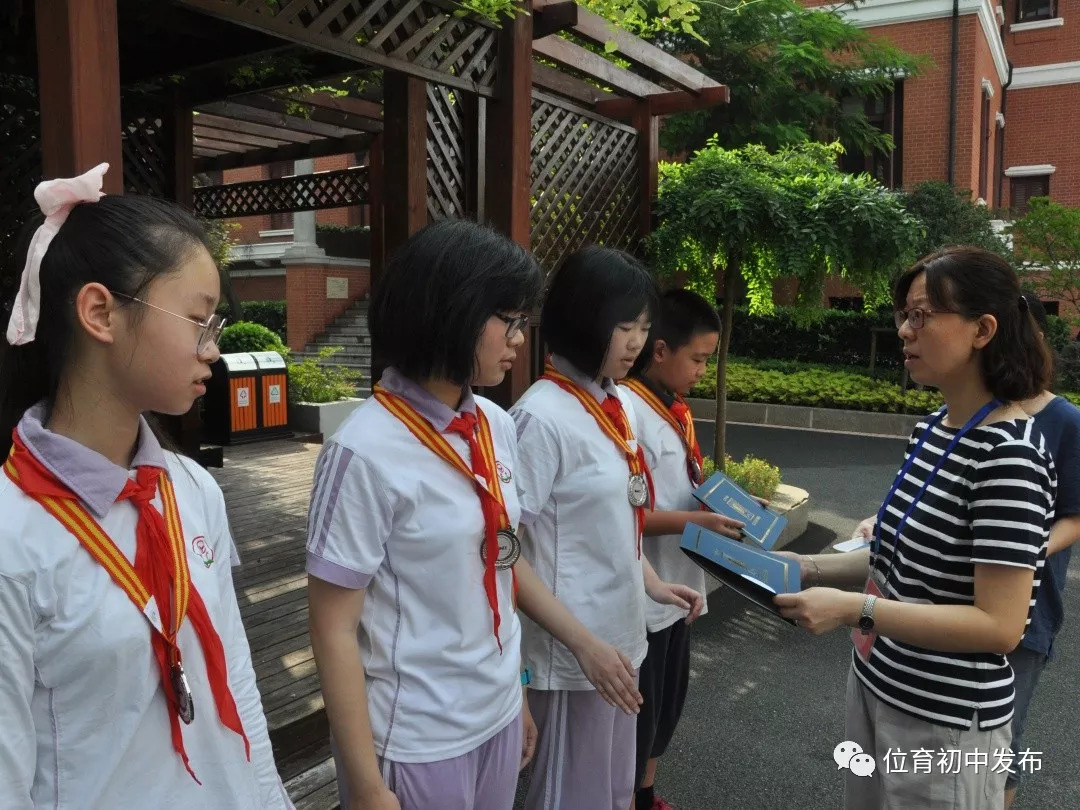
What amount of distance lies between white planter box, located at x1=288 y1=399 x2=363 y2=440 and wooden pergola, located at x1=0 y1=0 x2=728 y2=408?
325 centimetres

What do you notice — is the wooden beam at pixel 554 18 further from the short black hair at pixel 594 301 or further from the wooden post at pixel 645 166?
the short black hair at pixel 594 301

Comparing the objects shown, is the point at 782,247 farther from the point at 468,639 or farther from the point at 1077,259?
the point at 1077,259

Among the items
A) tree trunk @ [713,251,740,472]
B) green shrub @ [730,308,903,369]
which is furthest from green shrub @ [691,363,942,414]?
tree trunk @ [713,251,740,472]

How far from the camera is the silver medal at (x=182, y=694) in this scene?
1229 millimetres

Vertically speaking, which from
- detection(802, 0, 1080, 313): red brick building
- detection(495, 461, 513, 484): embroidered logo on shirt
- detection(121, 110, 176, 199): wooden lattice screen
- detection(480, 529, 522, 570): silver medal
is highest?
detection(802, 0, 1080, 313): red brick building

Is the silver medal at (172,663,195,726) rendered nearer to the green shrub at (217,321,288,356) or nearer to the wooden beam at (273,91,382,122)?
the wooden beam at (273,91,382,122)

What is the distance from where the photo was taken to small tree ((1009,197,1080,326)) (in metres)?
13.2

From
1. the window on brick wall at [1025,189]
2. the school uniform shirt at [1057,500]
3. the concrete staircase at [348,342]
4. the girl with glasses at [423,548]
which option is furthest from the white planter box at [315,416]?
the window on brick wall at [1025,189]

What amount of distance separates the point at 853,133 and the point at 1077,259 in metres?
4.29

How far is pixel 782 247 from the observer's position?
546 cm

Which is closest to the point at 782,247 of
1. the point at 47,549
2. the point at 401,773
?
the point at 401,773

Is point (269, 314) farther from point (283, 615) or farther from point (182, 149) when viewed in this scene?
point (283, 615)

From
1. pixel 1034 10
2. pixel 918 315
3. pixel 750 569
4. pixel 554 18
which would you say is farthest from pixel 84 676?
pixel 1034 10

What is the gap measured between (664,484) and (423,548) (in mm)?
1332
